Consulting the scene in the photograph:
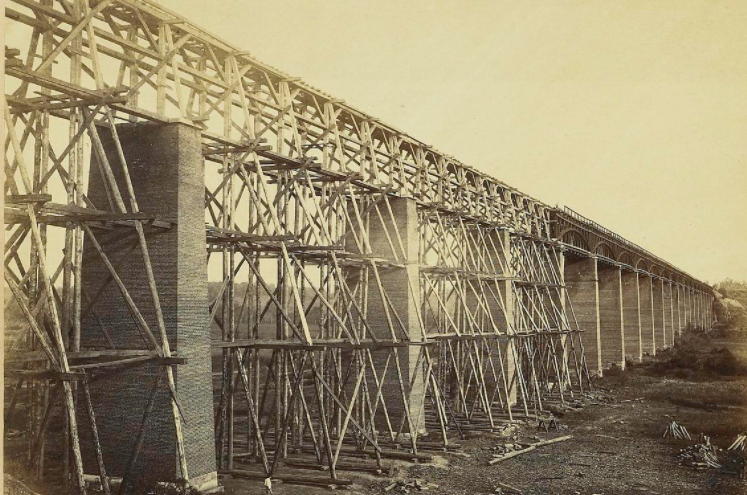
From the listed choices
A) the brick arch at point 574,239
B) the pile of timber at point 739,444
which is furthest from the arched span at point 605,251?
the pile of timber at point 739,444

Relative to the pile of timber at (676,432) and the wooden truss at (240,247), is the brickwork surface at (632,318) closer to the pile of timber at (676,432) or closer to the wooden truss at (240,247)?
the wooden truss at (240,247)

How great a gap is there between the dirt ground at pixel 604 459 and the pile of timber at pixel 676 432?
306 mm

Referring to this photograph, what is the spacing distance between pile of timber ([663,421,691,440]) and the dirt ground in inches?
12.1

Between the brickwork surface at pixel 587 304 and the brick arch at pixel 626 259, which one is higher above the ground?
the brick arch at pixel 626 259

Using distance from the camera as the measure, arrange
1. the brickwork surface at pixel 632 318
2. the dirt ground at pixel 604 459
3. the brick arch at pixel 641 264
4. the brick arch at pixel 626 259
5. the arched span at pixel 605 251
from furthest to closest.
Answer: the brick arch at pixel 641 264 < the brick arch at pixel 626 259 < the brickwork surface at pixel 632 318 < the arched span at pixel 605 251 < the dirt ground at pixel 604 459

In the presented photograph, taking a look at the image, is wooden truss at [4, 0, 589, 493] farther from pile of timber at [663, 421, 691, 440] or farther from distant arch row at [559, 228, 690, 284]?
distant arch row at [559, 228, 690, 284]

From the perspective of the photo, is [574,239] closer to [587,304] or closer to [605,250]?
[587,304]

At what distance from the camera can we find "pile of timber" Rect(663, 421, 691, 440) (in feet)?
70.3

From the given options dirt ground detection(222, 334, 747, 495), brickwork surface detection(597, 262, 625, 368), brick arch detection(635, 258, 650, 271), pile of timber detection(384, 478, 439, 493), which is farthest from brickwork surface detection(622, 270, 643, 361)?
pile of timber detection(384, 478, 439, 493)

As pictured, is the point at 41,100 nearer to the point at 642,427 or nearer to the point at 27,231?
the point at 27,231

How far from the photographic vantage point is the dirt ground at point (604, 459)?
1488cm

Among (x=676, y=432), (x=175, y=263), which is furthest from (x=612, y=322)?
(x=175, y=263)

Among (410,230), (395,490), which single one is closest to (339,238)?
(410,230)

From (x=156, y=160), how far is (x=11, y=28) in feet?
11.4
